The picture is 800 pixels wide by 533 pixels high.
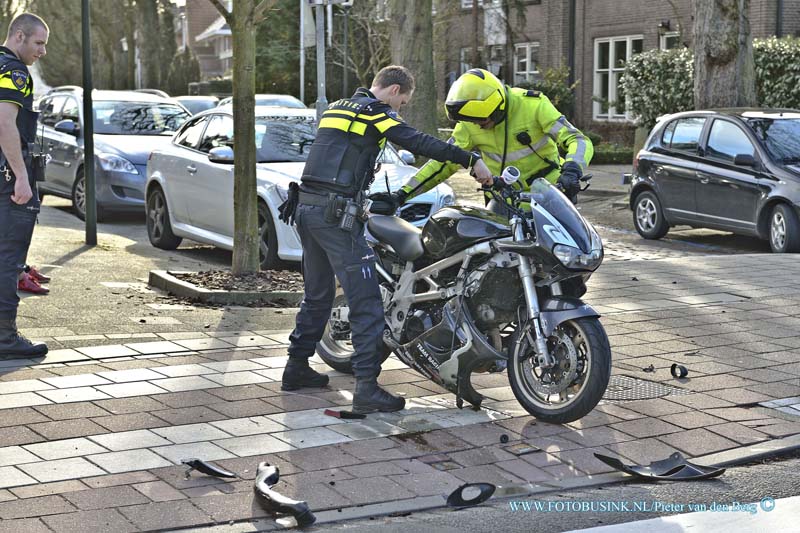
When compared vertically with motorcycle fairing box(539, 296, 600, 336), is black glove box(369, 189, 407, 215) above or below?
above

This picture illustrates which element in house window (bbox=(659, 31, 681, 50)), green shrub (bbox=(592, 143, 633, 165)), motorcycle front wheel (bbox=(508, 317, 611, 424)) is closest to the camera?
motorcycle front wheel (bbox=(508, 317, 611, 424))

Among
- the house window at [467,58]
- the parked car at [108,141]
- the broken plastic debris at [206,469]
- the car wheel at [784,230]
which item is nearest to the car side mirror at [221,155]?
the parked car at [108,141]

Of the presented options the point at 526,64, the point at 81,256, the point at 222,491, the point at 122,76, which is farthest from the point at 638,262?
the point at 122,76

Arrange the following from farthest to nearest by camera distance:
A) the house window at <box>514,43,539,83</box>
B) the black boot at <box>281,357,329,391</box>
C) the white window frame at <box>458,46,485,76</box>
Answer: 1. the white window frame at <box>458,46,485,76</box>
2. the house window at <box>514,43,539,83</box>
3. the black boot at <box>281,357,329,391</box>

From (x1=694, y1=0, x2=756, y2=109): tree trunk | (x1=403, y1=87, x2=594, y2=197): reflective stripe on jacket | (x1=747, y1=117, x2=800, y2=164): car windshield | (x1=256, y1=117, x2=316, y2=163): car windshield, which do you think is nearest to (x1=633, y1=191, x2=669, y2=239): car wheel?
(x1=747, y1=117, x2=800, y2=164): car windshield

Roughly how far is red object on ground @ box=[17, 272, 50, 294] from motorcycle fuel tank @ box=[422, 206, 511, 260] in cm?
427

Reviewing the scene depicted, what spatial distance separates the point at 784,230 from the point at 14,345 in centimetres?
886

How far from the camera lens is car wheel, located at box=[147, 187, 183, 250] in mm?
13081

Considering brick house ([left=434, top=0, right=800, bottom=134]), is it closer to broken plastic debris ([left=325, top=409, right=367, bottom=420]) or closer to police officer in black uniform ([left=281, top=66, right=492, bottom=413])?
police officer in black uniform ([left=281, top=66, right=492, bottom=413])

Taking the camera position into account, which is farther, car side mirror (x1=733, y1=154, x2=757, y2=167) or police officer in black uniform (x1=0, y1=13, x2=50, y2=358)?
car side mirror (x1=733, y1=154, x2=757, y2=167)

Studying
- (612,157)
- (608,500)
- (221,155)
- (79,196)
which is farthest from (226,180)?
(612,157)

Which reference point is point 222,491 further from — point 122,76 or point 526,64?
point 122,76

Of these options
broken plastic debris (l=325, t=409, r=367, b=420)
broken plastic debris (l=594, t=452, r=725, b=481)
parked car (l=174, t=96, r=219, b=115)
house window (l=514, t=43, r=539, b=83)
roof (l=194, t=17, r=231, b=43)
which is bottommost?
broken plastic debris (l=594, t=452, r=725, b=481)

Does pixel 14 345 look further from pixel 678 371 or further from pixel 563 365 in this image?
pixel 678 371
